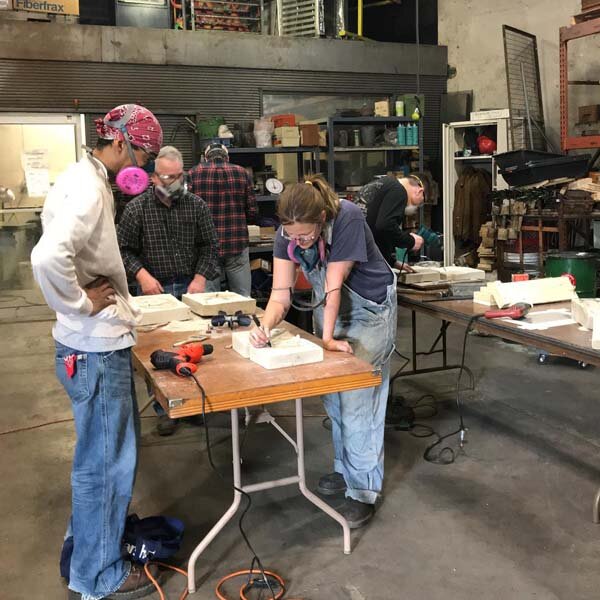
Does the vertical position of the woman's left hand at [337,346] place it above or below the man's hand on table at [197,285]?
below

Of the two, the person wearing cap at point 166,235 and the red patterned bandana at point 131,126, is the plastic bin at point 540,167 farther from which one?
the red patterned bandana at point 131,126

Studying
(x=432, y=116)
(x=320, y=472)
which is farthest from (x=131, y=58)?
(x=320, y=472)

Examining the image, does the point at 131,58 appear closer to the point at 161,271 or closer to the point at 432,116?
the point at 432,116

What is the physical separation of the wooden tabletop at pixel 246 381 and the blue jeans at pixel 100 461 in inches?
5.8

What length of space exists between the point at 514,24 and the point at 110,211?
751cm

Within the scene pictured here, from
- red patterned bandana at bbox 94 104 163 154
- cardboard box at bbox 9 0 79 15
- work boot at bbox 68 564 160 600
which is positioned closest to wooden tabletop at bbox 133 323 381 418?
work boot at bbox 68 564 160 600

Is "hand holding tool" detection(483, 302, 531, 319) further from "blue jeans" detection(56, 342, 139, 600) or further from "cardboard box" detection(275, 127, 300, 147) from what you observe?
"cardboard box" detection(275, 127, 300, 147)

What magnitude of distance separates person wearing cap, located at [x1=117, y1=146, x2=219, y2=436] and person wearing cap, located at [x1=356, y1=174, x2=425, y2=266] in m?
1.01

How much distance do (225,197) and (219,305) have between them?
86.3 inches

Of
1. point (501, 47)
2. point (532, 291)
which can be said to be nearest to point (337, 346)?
point (532, 291)

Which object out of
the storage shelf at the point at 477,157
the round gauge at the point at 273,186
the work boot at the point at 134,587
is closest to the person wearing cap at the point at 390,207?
the work boot at the point at 134,587

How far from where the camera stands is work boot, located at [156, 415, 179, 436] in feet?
13.3

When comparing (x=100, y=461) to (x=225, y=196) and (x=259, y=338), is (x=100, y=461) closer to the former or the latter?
(x=259, y=338)

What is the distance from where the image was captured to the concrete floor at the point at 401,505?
8.29ft
